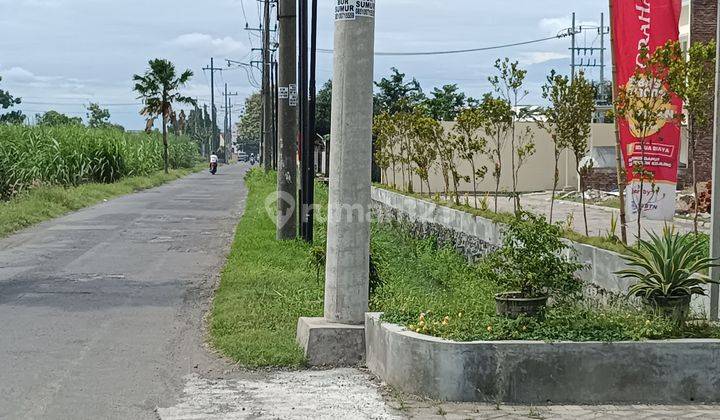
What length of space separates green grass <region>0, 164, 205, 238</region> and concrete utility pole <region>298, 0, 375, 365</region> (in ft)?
40.0

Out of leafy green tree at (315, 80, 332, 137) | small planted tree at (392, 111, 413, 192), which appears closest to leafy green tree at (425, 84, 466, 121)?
leafy green tree at (315, 80, 332, 137)

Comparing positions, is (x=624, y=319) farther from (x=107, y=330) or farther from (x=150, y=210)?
(x=150, y=210)

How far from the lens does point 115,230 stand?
65.2 ft

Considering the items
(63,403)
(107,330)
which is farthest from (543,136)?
(63,403)

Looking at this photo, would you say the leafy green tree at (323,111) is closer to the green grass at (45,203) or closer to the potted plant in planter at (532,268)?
the green grass at (45,203)

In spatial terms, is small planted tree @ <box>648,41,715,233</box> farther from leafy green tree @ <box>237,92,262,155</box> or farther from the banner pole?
leafy green tree @ <box>237,92,262,155</box>

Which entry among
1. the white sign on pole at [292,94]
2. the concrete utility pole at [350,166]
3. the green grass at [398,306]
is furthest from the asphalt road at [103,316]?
the white sign on pole at [292,94]

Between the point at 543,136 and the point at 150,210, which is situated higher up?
the point at 543,136

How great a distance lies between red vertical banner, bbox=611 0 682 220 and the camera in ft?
37.1

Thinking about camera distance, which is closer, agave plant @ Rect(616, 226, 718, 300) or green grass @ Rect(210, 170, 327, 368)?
agave plant @ Rect(616, 226, 718, 300)

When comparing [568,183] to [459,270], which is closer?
[459,270]

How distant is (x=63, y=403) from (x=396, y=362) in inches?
94.0

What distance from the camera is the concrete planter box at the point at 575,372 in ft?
21.7

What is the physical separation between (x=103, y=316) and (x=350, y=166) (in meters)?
3.75
